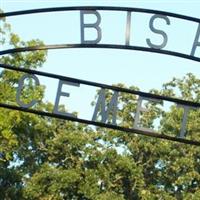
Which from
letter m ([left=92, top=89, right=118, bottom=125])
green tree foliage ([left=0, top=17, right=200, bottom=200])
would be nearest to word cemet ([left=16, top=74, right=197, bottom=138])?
letter m ([left=92, top=89, right=118, bottom=125])

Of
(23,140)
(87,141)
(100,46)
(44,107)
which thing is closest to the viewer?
(100,46)

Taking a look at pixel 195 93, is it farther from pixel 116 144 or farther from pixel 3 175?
pixel 3 175

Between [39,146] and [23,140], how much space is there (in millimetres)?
5348

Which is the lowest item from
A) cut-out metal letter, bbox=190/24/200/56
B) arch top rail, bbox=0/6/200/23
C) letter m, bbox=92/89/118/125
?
letter m, bbox=92/89/118/125

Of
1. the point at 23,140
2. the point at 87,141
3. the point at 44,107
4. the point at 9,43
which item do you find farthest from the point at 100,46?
the point at 87,141

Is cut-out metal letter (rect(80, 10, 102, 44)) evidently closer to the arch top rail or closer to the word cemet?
the arch top rail

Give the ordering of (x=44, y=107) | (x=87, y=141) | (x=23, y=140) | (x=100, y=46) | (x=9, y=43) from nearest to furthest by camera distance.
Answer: (x=100, y=46), (x=9, y=43), (x=44, y=107), (x=23, y=140), (x=87, y=141)

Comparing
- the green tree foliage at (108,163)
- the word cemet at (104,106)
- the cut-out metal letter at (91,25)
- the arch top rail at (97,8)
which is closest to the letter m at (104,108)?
the word cemet at (104,106)

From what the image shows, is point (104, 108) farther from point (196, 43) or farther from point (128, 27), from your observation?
point (196, 43)

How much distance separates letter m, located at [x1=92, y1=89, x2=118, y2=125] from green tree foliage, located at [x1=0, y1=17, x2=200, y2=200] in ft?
87.4

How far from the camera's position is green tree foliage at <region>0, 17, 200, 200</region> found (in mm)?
35344

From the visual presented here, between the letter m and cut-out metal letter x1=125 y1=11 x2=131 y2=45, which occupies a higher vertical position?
cut-out metal letter x1=125 y1=11 x2=131 y2=45

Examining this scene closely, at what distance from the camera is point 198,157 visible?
121ft

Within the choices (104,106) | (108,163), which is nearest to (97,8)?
(104,106)
